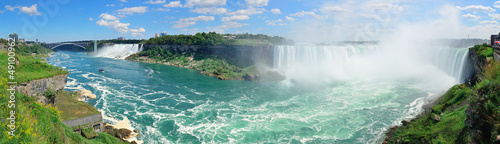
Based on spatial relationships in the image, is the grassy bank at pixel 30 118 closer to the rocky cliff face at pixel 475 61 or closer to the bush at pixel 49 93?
the bush at pixel 49 93

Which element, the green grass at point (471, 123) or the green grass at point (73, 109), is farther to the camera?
the green grass at point (73, 109)

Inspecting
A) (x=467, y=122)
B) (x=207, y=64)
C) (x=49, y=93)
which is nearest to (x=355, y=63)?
(x=207, y=64)

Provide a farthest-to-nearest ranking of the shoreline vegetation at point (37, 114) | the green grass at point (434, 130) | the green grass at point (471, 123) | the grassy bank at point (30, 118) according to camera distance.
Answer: the green grass at point (434, 130) → the green grass at point (471, 123) → the shoreline vegetation at point (37, 114) → the grassy bank at point (30, 118)

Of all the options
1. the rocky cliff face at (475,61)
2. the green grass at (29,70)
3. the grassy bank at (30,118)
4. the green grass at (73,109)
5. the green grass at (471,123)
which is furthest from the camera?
the rocky cliff face at (475,61)

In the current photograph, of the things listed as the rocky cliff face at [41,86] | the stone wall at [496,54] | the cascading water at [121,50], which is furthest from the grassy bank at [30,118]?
the cascading water at [121,50]

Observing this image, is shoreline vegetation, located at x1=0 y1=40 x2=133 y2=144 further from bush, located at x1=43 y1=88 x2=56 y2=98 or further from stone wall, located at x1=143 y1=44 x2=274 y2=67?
stone wall, located at x1=143 y1=44 x2=274 y2=67

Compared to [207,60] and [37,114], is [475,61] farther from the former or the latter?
[207,60]

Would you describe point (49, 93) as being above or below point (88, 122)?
above

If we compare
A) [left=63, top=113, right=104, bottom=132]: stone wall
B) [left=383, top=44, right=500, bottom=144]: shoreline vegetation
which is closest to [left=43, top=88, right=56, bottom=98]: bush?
[left=63, top=113, right=104, bottom=132]: stone wall
